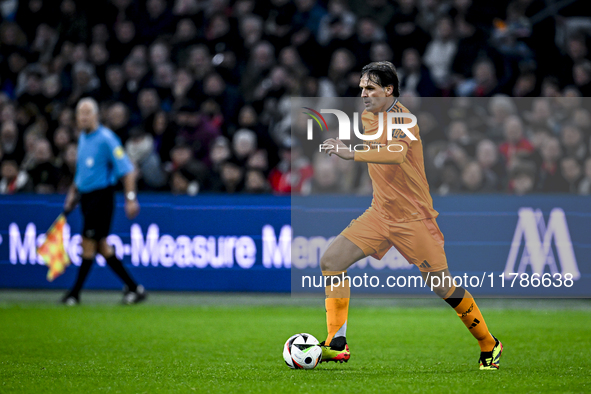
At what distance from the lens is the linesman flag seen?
926 centimetres

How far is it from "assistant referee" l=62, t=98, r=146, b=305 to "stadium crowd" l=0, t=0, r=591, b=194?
5.61 feet

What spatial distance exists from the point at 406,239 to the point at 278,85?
6652mm

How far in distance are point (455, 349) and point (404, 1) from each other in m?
7.57

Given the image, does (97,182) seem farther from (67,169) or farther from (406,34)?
(406,34)

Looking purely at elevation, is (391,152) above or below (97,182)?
above

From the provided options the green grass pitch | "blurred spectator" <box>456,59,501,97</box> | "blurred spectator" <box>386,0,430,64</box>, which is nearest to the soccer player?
the green grass pitch

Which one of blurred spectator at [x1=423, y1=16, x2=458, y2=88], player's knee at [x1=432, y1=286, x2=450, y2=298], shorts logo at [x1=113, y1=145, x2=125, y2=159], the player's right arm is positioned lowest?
player's knee at [x1=432, y1=286, x2=450, y2=298]

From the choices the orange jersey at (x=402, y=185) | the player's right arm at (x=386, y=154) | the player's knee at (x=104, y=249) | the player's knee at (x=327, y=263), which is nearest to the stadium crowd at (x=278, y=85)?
the player's knee at (x=104, y=249)

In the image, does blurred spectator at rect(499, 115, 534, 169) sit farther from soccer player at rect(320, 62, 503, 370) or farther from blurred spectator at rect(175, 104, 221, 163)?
soccer player at rect(320, 62, 503, 370)

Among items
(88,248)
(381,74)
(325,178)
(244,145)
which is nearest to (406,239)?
(381,74)

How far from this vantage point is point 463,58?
11.5 m

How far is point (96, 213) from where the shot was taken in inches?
341

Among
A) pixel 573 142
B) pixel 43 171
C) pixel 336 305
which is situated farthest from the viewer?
pixel 43 171

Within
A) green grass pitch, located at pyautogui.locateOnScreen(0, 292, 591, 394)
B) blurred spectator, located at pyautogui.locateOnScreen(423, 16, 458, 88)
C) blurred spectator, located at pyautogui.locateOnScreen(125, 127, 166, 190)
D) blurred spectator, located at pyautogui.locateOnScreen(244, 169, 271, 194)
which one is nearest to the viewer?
green grass pitch, located at pyautogui.locateOnScreen(0, 292, 591, 394)
